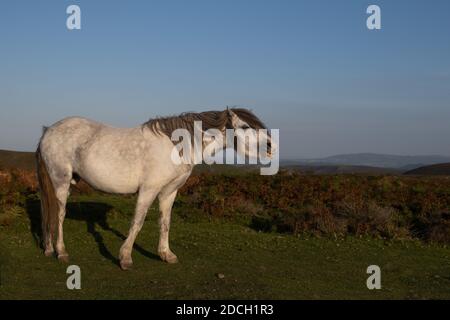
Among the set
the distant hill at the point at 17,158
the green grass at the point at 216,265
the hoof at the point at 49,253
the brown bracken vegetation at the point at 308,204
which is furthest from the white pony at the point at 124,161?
the distant hill at the point at 17,158

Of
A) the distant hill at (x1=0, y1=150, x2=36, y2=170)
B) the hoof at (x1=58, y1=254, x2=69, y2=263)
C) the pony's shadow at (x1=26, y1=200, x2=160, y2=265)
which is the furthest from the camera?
the distant hill at (x1=0, y1=150, x2=36, y2=170)

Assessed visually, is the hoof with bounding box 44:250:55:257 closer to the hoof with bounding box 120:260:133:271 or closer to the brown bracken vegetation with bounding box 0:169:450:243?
the hoof with bounding box 120:260:133:271

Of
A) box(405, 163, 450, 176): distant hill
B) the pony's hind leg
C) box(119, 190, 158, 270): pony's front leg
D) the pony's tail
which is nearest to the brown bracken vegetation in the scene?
the pony's tail

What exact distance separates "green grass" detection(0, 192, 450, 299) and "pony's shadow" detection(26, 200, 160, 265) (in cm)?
4

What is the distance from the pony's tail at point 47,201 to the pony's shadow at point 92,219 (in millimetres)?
1063

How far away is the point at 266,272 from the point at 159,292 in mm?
2123

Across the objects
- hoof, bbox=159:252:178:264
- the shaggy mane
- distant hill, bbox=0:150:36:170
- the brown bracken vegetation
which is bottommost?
distant hill, bbox=0:150:36:170

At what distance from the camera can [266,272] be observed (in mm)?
7973

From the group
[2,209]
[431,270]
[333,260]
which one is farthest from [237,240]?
[2,209]

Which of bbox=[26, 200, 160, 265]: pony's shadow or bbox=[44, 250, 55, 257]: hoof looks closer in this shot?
bbox=[44, 250, 55, 257]: hoof

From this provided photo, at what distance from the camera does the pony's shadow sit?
364 inches

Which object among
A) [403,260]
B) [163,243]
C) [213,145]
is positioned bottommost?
[403,260]

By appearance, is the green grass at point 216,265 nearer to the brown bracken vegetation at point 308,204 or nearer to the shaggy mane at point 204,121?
the brown bracken vegetation at point 308,204

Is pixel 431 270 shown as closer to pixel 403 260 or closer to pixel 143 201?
pixel 403 260
